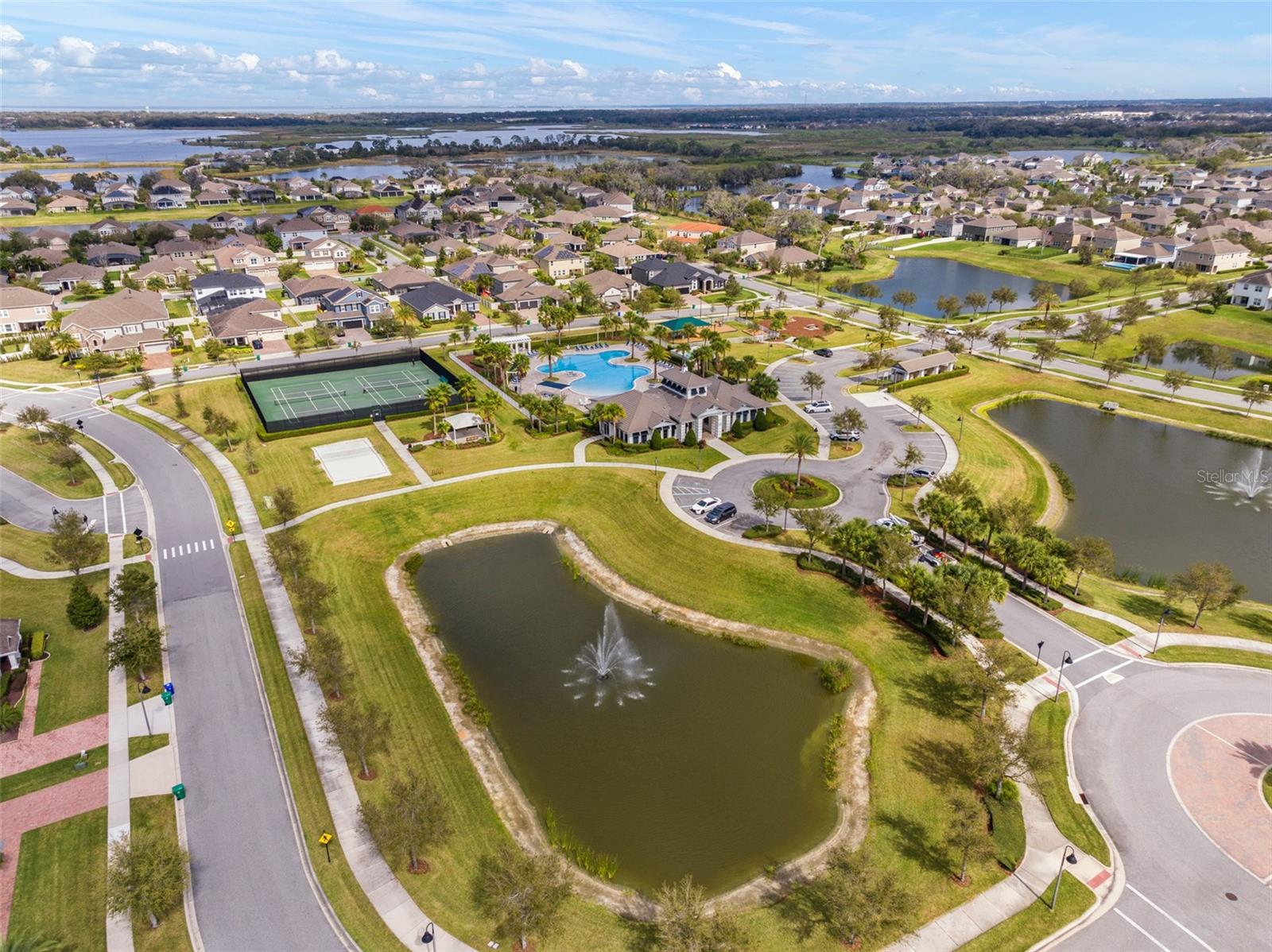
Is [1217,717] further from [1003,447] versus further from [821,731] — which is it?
[1003,447]

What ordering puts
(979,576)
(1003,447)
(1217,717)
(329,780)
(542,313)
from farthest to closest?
(542,313) → (1003,447) → (979,576) → (1217,717) → (329,780)

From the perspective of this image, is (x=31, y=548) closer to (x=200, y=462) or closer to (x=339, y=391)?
(x=200, y=462)

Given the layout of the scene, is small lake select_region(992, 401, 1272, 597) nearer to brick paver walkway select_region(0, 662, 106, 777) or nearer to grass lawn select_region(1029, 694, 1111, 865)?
grass lawn select_region(1029, 694, 1111, 865)

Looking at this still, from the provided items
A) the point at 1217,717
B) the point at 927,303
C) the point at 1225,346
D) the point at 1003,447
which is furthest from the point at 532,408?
the point at 1225,346

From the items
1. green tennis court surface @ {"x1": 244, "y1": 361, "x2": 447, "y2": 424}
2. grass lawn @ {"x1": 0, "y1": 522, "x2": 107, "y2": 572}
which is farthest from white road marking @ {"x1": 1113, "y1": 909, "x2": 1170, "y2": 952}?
green tennis court surface @ {"x1": 244, "y1": 361, "x2": 447, "y2": 424}

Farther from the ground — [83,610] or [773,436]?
[773,436]

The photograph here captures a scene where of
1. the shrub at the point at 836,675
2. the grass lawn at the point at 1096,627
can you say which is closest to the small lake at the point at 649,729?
the shrub at the point at 836,675

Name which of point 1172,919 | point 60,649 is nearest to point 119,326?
point 60,649
